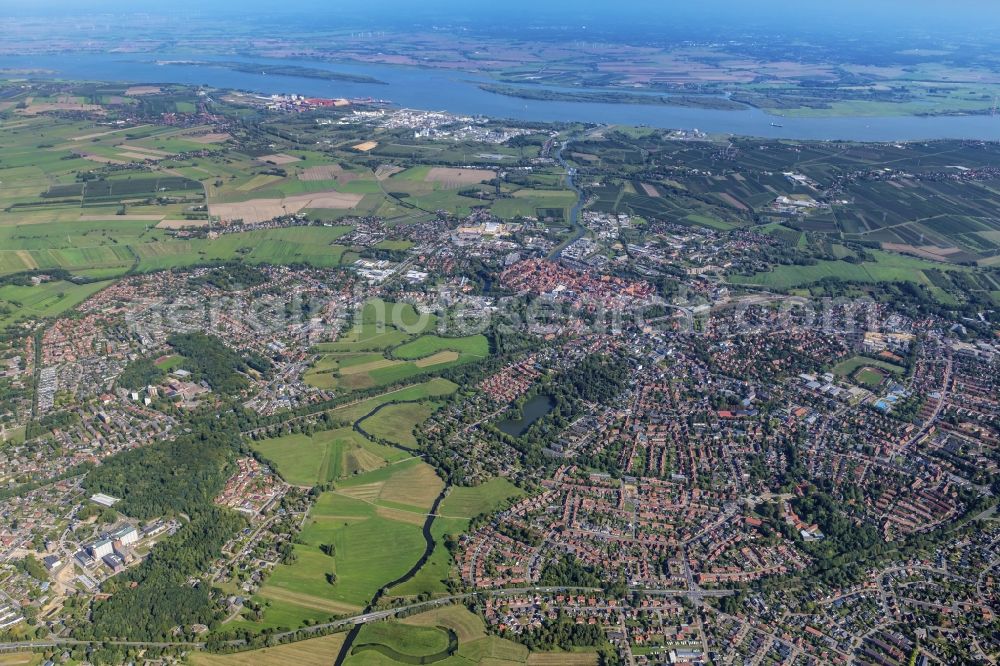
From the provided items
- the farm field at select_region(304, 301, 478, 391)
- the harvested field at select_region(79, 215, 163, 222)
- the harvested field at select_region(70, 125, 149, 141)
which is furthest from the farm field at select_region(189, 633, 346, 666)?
the harvested field at select_region(70, 125, 149, 141)

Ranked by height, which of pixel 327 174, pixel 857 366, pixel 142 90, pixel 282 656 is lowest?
pixel 282 656

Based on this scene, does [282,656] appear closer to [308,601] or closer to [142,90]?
[308,601]

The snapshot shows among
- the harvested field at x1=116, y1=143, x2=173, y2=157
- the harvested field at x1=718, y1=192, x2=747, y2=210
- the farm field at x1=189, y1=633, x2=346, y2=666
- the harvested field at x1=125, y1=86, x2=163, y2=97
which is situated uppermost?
the harvested field at x1=125, y1=86, x2=163, y2=97

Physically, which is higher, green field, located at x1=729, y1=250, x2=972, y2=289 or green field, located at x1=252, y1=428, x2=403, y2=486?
green field, located at x1=729, y1=250, x2=972, y2=289

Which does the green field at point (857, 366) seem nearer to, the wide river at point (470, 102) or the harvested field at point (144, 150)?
the wide river at point (470, 102)

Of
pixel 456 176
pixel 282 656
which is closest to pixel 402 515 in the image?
pixel 282 656

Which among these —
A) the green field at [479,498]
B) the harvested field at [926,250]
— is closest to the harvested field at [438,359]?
the green field at [479,498]

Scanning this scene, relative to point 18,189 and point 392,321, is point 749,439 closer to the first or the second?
point 392,321

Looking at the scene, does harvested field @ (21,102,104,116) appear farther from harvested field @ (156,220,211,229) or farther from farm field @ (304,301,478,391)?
farm field @ (304,301,478,391)
